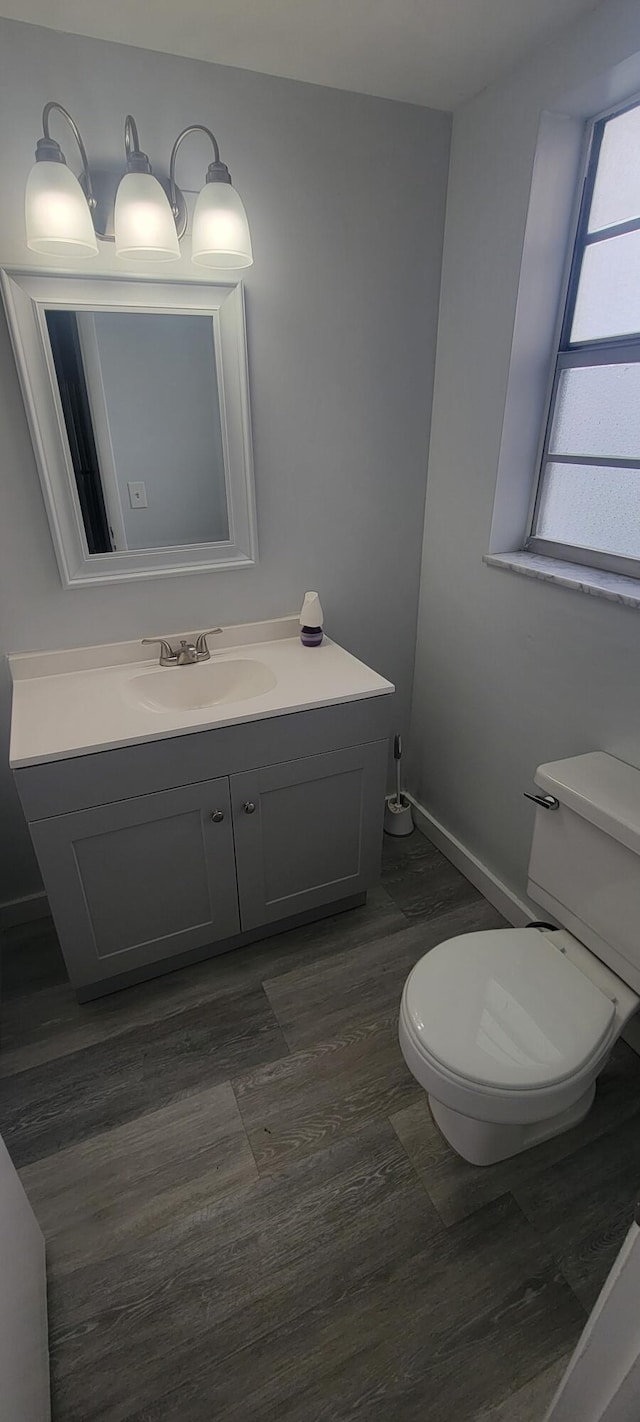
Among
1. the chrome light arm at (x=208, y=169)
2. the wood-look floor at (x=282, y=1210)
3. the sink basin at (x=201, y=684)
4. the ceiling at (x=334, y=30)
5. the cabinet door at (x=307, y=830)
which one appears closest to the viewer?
the wood-look floor at (x=282, y=1210)

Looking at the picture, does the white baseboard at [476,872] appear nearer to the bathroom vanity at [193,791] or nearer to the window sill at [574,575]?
the bathroom vanity at [193,791]

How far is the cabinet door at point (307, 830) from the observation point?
62.1 inches

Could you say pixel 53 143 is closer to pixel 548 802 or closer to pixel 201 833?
pixel 201 833

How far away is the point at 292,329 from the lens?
1.62 metres

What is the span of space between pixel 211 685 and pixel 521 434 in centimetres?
107

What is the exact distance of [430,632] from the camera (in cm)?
208

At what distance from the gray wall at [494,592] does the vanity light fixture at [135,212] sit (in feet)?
2.01

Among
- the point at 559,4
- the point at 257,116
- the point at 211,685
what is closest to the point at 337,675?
the point at 211,685

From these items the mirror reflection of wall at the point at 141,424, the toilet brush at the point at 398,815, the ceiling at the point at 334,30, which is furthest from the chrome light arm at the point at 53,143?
the toilet brush at the point at 398,815

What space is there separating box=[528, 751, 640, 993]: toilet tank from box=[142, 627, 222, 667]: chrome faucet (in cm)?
96

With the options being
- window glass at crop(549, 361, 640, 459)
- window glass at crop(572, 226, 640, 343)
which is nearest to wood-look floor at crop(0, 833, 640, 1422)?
window glass at crop(549, 361, 640, 459)

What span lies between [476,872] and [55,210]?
1.99 metres

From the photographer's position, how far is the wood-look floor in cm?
102

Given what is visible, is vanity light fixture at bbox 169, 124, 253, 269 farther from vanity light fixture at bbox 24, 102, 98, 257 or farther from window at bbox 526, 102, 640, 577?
window at bbox 526, 102, 640, 577
